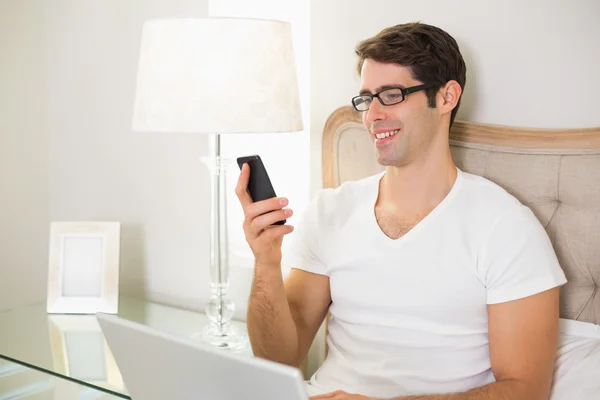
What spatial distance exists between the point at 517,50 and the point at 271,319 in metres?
0.76

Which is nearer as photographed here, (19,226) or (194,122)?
(194,122)

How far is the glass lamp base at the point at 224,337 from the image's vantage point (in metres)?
1.99

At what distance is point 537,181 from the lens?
160cm

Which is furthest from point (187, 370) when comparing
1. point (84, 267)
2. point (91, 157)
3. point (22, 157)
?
point (22, 157)

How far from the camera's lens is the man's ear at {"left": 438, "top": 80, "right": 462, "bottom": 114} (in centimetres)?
162

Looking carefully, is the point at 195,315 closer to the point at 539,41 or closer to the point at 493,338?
the point at 493,338

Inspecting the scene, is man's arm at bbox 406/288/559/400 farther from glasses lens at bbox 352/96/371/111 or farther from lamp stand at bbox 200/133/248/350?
lamp stand at bbox 200/133/248/350

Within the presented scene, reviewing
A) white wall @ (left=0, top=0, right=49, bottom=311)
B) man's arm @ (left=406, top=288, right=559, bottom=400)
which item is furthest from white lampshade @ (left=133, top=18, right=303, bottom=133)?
white wall @ (left=0, top=0, right=49, bottom=311)

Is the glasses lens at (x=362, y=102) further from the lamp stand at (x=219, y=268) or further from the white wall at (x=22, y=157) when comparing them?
the white wall at (x=22, y=157)

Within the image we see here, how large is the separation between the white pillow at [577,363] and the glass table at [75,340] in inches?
26.8

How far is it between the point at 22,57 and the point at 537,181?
1862 mm

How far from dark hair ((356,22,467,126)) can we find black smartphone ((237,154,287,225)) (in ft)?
1.06

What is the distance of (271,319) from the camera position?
1.66 m

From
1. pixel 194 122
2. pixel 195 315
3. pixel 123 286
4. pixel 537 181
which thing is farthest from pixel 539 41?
pixel 123 286
